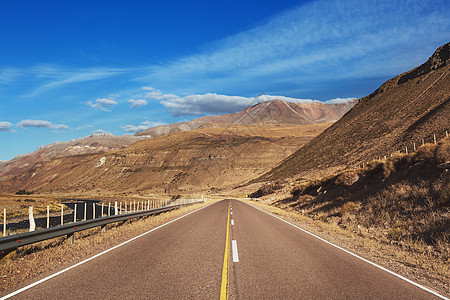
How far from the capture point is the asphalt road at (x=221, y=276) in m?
4.91

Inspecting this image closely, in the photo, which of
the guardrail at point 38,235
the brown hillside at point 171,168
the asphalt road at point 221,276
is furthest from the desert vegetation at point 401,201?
the brown hillside at point 171,168

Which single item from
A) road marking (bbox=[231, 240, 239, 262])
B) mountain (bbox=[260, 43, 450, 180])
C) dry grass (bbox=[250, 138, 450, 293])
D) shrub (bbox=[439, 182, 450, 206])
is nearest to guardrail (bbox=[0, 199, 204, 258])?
road marking (bbox=[231, 240, 239, 262])

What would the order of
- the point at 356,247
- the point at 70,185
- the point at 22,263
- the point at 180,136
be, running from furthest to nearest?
the point at 180,136
the point at 70,185
the point at 356,247
the point at 22,263

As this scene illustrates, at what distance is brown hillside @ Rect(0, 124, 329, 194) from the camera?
359ft

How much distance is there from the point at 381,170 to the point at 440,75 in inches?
2336

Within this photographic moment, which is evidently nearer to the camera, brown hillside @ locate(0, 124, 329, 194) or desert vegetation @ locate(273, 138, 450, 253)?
desert vegetation @ locate(273, 138, 450, 253)

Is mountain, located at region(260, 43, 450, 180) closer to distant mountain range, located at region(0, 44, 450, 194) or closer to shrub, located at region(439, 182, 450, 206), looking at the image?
distant mountain range, located at region(0, 44, 450, 194)

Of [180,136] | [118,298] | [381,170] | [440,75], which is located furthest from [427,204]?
[180,136]

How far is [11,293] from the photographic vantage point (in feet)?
16.3

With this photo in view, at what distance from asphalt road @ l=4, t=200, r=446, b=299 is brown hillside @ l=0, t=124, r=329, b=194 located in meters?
93.2

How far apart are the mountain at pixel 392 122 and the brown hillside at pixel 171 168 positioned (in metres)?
39.9

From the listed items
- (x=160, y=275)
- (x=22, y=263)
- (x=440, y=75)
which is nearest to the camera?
(x=160, y=275)

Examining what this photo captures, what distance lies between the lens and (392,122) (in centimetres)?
5625

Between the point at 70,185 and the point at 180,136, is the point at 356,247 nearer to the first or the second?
the point at 70,185
